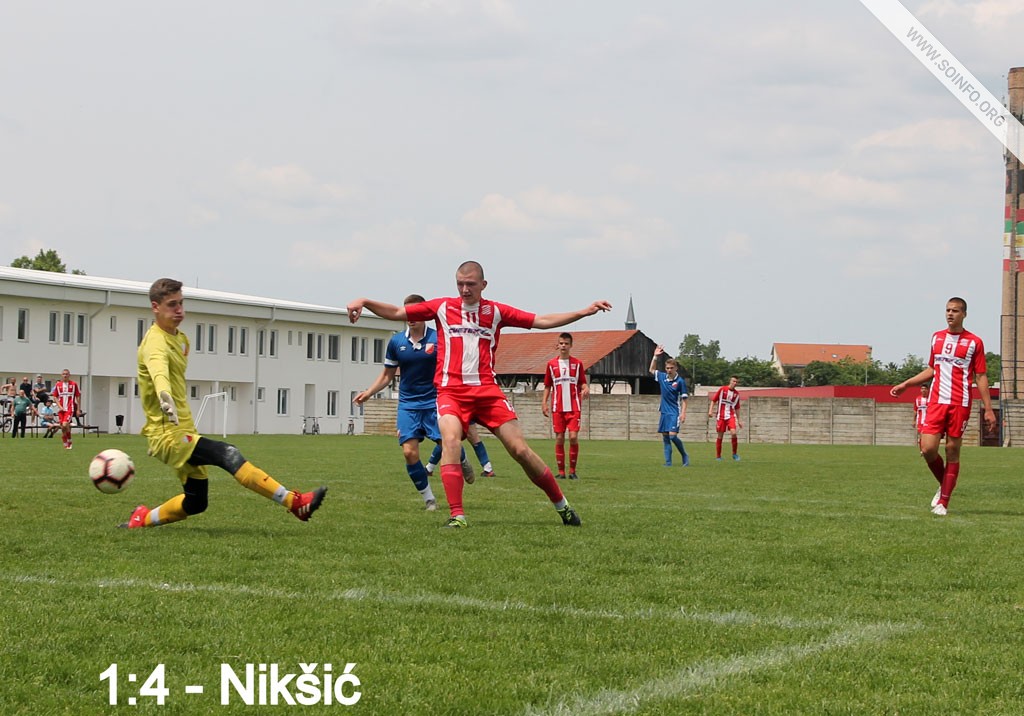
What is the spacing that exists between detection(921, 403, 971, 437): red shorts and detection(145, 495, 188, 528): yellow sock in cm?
745

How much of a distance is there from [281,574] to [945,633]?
361cm

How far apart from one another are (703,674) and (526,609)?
4.83 ft

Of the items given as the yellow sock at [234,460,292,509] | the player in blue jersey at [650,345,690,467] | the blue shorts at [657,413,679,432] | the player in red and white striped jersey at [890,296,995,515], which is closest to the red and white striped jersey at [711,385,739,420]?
the player in blue jersey at [650,345,690,467]

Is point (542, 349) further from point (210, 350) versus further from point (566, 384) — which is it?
point (566, 384)

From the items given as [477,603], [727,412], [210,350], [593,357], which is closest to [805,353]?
[593,357]

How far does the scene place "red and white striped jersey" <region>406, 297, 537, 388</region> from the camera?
10164mm

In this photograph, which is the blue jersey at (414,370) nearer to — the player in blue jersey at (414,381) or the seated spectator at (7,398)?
the player in blue jersey at (414,381)

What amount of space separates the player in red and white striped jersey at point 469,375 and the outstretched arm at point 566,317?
1 cm

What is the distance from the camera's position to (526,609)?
242 inches

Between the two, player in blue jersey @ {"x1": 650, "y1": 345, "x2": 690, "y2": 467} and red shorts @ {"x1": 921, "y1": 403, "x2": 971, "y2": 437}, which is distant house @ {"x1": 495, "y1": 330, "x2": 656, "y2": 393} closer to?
player in blue jersey @ {"x1": 650, "y1": 345, "x2": 690, "y2": 467}

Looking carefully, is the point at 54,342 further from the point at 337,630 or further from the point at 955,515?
the point at 337,630

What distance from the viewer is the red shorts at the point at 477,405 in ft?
33.6

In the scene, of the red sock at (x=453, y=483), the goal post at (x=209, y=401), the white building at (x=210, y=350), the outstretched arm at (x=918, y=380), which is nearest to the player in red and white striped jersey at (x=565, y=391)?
the outstretched arm at (x=918, y=380)

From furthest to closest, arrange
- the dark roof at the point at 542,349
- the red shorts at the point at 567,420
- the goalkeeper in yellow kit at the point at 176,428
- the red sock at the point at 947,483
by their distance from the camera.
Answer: the dark roof at the point at 542,349, the red shorts at the point at 567,420, the red sock at the point at 947,483, the goalkeeper in yellow kit at the point at 176,428
